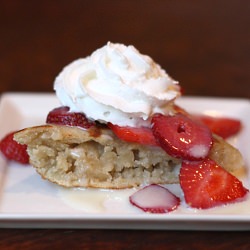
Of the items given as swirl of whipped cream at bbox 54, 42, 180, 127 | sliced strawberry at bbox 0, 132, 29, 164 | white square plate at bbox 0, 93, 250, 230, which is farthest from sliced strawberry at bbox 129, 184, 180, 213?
sliced strawberry at bbox 0, 132, 29, 164

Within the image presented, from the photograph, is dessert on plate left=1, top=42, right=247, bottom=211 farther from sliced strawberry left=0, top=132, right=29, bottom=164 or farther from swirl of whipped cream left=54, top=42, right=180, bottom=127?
sliced strawberry left=0, top=132, right=29, bottom=164

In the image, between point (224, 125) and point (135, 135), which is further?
point (224, 125)

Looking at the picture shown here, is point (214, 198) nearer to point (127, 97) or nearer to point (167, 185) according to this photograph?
point (167, 185)

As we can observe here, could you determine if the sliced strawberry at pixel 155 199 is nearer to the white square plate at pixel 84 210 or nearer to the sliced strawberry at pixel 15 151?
→ the white square plate at pixel 84 210

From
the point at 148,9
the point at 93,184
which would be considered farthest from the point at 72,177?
the point at 148,9

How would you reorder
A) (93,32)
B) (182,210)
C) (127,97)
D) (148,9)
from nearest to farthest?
(182,210) → (127,97) → (93,32) → (148,9)

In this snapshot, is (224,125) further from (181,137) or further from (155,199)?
(155,199)

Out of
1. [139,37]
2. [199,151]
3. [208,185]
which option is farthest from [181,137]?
[139,37]
